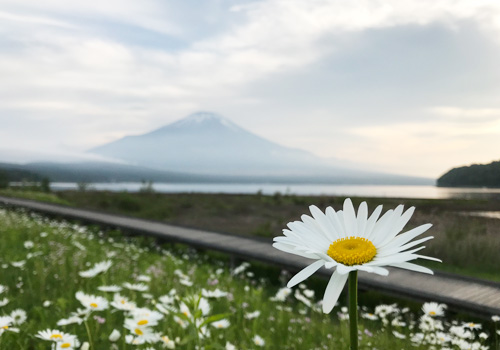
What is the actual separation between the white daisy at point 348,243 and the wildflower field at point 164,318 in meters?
0.66

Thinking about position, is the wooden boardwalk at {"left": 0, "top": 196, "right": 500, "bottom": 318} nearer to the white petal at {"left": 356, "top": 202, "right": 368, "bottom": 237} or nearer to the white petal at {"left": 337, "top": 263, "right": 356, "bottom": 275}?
the white petal at {"left": 356, "top": 202, "right": 368, "bottom": 237}

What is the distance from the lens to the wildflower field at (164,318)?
2.01 m

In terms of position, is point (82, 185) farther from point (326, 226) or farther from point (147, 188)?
point (326, 226)

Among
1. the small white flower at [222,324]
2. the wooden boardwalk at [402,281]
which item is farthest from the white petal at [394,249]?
the wooden boardwalk at [402,281]

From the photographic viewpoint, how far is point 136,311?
2070 millimetres

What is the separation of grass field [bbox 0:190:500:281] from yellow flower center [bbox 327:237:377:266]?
7.25 meters

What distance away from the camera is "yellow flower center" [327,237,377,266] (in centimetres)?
73

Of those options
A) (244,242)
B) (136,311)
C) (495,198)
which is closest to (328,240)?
(136,311)

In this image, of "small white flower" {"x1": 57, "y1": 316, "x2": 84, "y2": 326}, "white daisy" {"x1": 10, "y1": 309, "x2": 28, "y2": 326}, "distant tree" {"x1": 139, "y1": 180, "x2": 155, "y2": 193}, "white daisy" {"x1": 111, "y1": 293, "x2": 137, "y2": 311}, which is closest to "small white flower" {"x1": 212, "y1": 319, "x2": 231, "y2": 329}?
"white daisy" {"x1": 111, "y1": 293, "x2": 137, "y2": 311}

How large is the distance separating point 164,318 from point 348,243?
2.39m

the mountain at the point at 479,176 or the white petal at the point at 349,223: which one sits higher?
the mountain at the point at 479,176

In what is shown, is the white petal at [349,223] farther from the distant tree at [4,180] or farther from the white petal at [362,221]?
the distant tree at [4,180]

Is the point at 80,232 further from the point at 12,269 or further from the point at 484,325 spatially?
the point at 484,325

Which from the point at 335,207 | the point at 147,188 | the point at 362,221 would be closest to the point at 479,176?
the point at 362,221
